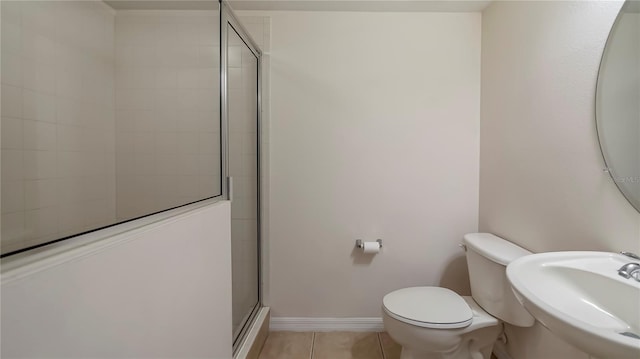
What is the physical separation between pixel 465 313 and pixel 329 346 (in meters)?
0.86

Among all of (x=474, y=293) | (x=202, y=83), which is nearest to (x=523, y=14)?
(x=474, y=293)

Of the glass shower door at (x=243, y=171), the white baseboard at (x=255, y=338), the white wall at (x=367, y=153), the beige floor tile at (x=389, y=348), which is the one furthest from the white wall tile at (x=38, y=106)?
the beige floor tile at (x=389, y=348)

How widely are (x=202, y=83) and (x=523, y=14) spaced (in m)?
1.68

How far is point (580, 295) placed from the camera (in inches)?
34.3

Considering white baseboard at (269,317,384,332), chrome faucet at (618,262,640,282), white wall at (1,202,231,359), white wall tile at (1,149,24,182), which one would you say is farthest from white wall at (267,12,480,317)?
white wall tile at (1,149,24,182)

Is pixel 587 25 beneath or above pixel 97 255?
above

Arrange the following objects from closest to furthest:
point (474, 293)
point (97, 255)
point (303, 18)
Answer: point (97, 255) → point (474, 293) → point (303, 18)

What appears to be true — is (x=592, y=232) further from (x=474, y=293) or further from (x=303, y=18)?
(x=303, y=18)

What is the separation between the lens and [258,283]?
1896mm

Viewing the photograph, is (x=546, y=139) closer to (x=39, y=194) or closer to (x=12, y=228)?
(x=12, y=228)

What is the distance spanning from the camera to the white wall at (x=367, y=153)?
1.83m

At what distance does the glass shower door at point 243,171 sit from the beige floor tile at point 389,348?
2.77ft

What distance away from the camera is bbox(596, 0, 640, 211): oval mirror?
0.90m

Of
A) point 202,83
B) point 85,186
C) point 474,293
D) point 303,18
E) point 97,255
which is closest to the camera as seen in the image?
point 97,255
